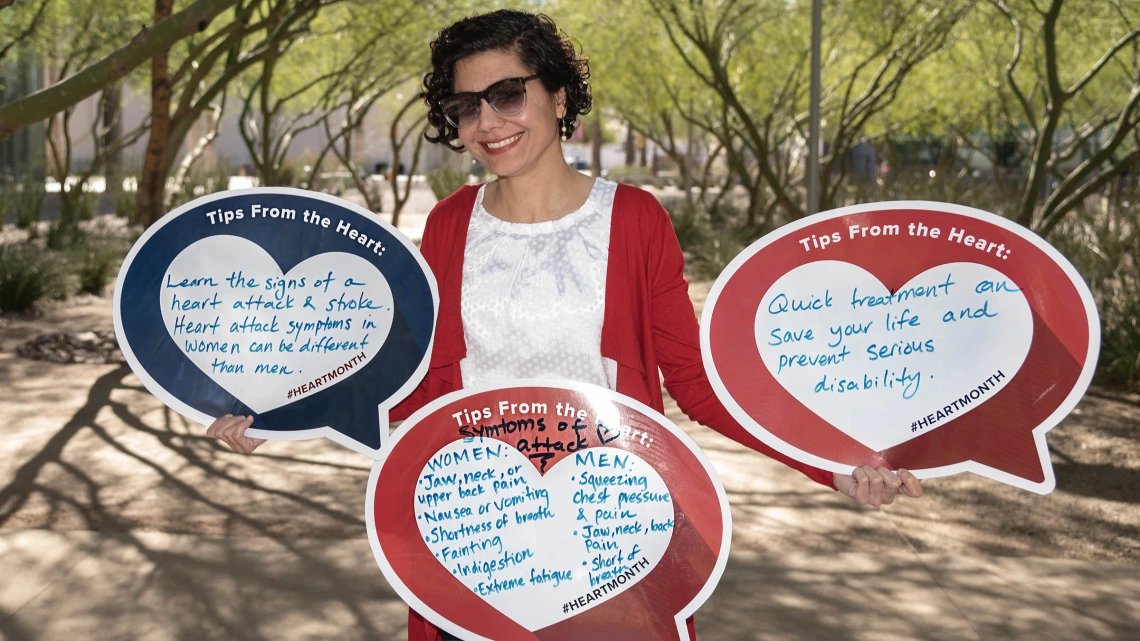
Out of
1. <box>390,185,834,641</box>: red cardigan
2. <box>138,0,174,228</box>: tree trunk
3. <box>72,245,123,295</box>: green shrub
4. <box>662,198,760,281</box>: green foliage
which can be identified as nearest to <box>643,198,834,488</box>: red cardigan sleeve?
<box>390,185,834,641</box>: red cardigan

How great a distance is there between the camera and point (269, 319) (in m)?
2.24

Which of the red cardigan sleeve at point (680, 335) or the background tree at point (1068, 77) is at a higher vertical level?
the background tree at point (1068, 77)

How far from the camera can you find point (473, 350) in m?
2.12

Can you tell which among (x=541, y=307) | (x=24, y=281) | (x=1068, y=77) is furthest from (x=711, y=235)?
(x=541, y=307)

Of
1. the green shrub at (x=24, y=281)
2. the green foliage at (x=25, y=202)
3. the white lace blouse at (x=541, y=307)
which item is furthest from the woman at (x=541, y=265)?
the green foliage at (x=25, y=202)

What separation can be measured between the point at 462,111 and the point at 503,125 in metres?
0.09

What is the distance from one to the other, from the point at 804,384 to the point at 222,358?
1.08m

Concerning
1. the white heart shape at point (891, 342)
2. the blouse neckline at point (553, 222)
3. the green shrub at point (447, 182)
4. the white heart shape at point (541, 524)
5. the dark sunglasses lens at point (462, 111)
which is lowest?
the white heart shape at point (541, 524)

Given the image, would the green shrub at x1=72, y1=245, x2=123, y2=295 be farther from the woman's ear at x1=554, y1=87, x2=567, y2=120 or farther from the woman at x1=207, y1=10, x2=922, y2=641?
the woman's ear at x1=554, y1=87, x2=567, y2=120

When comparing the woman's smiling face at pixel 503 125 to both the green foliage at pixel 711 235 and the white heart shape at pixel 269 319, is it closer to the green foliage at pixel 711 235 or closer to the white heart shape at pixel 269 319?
the white heart shape at pixel 269 319

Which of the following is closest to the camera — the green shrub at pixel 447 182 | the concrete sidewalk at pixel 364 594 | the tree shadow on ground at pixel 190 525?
the concrete sidewalk at pixel 364 594

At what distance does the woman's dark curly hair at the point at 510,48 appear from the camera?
7.02 feet

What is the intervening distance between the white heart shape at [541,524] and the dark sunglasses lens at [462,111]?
0.58m

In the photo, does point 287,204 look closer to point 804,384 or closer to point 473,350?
point 473,350
